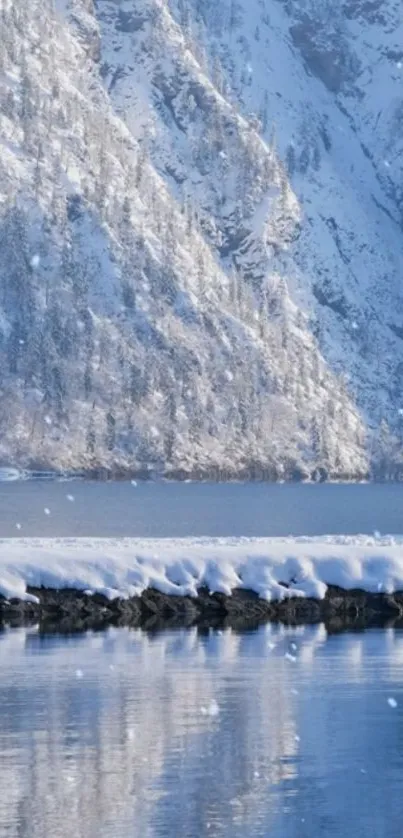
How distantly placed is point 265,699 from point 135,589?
56.5 feet

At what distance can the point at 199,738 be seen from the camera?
32.4 meters

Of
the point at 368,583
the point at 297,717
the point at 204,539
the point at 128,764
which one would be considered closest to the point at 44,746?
the point at 128,764

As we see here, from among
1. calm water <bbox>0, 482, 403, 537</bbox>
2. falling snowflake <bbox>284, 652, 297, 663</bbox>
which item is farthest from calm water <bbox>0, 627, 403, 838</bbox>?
calm water <bbox>0, 482, 403, 537</bbox>

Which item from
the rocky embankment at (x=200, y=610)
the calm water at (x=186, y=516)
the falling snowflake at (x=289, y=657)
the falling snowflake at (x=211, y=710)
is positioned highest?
the falling snowflake at (x=211, y=710)

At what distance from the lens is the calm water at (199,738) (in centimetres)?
2600

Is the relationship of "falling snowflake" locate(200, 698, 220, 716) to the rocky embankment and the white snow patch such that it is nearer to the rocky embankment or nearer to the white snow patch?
the rocky embankment

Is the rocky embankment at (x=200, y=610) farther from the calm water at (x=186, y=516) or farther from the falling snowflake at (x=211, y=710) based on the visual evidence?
the calm water at (x=186, y=516)

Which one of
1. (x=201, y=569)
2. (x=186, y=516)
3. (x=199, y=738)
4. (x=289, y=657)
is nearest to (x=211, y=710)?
(x=199, y=738)

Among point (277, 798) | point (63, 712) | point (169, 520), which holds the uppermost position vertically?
point (277, 798)

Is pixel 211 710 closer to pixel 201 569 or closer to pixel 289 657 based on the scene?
pixel 289 657

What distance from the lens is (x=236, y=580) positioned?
55.4m

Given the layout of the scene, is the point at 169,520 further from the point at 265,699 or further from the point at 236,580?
the point at 265,699

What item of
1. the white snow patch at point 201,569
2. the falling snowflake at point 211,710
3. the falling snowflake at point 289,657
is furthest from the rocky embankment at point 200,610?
the falling snowflake at point 211,710

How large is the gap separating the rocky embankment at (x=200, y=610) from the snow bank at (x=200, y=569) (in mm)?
300
